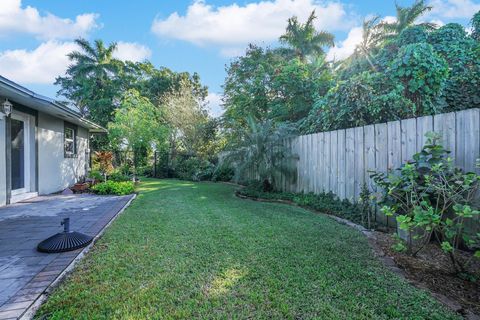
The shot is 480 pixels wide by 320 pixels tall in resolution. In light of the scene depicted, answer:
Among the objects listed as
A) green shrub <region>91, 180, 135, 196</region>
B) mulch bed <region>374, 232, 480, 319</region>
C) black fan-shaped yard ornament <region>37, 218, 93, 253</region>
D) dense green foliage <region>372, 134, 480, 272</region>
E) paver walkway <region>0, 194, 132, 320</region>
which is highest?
dense green foliage <region>372, 134, 480, 272</region>

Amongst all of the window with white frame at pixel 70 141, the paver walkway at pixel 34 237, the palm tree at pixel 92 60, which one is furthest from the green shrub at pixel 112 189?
the palm tree at pixel 92 60

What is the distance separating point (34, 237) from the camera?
3533 mm

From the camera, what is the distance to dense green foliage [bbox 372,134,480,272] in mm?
2283

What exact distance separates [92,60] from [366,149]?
76.7ft

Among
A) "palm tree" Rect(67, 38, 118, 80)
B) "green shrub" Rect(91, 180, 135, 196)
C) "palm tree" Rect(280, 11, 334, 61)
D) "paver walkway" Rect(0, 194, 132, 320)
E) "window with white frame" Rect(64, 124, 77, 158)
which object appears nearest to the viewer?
"paver walkway" Rect(0, 194, 132, 320)

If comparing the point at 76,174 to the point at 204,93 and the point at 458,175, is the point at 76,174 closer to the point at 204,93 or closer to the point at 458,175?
the point at 458,175

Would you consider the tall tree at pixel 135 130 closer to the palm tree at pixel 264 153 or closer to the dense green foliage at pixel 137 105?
the dense green foliage at pixel 137 105

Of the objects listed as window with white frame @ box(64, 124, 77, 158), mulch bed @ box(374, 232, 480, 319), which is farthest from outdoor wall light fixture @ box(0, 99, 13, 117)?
mulch bed @ box(374, 232, 480, 319)

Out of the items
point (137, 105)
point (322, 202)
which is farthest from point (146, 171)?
point (322, 202)

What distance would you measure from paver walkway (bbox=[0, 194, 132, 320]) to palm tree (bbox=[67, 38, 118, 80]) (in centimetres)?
1817

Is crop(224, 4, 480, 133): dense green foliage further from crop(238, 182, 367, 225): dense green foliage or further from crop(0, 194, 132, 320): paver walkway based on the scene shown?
crop(0, 194, 132, 320): paver walkway

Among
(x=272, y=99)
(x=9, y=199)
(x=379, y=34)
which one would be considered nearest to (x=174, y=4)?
(x=272, y=99)

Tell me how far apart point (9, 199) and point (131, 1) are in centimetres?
628

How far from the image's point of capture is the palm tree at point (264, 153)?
6.67 metres
